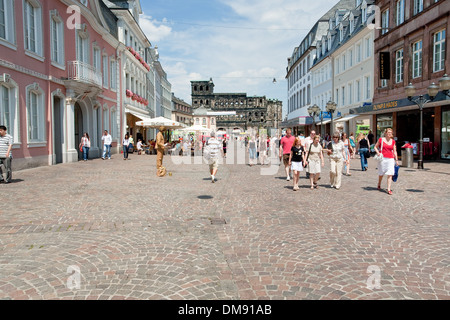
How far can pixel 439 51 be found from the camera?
18719mm

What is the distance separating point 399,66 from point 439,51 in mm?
4262

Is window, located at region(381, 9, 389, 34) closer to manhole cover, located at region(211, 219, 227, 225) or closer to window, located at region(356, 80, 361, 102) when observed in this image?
window, located at region(356, 80, 361, 102)

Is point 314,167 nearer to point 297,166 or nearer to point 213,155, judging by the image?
point 297,166

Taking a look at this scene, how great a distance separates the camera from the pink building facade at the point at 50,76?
46.0ft

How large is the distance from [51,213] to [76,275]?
3525 mm

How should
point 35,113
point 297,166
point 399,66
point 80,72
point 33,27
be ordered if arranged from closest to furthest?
1. point 297,166
2. point 33,27
3. point 35,113
4. point 80,72
5. point 399,66

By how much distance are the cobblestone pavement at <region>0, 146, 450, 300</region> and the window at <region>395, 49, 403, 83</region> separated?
15.4 meters

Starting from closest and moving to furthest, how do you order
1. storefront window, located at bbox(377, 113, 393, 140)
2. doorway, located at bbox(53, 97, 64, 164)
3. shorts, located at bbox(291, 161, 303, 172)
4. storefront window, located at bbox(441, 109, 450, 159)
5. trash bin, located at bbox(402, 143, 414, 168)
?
1. shorts, located at bbox(291, 161, 303, 172)
2. trash bin, located at bbox(402, 143, 414, 168)
3. storefront window, located at bbox(441, 109, 450, 159)
4. doorway, located at bbox(53, 97, 64, 164)
5. storefront window, located at bbox(377, 113, 393, 140)

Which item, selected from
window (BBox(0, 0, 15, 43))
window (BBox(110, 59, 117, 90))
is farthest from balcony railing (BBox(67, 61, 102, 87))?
window (BBox(110, 59, 117, 90))

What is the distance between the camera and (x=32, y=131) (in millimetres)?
15664

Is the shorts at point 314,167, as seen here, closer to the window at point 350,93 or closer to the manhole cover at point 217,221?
the manhole cover at point 217,221

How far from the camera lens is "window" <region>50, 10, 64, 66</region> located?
56.6ft

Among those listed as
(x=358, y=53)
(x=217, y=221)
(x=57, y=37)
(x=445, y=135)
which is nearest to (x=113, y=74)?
(x=57, y=37)

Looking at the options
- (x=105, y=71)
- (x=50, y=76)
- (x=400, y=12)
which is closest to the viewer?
(x=50, y=76)
